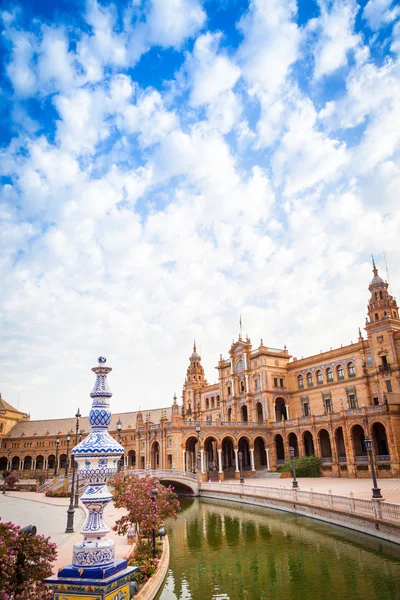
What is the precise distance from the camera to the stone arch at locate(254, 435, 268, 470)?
55.7 m

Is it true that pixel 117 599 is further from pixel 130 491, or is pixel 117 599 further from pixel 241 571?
pixel 130 491

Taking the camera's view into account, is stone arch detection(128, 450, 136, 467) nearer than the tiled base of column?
No

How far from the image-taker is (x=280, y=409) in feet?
195

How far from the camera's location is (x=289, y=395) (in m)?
59.2

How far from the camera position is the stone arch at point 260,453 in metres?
55.7

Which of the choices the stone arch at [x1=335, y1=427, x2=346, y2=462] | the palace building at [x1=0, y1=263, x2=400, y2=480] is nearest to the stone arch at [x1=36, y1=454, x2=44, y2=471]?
the palace building at [x1=0, y1=263, x2=400, y2=480]

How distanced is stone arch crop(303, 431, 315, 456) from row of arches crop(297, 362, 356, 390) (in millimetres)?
6671

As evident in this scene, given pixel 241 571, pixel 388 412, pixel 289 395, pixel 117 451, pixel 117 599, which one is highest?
pixel 289 395

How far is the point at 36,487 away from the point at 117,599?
47948 millimetres

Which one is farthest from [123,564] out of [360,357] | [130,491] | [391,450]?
[360,357]

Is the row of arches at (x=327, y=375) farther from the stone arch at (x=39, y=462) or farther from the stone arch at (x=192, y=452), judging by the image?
the stone arch at (x=39, y=462)

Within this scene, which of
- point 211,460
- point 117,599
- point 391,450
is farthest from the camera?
point 211,460

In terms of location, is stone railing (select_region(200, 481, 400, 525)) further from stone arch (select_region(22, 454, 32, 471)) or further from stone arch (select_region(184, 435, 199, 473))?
stone arch (select_region(22, 454, 32, 471))

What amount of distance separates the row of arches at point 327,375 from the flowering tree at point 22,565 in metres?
48.1
